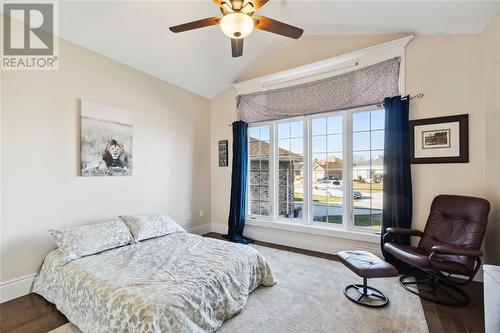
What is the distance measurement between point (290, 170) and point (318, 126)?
87cm

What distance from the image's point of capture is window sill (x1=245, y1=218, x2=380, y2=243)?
3270mm

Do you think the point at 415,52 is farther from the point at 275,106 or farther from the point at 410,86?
the point at 275,106

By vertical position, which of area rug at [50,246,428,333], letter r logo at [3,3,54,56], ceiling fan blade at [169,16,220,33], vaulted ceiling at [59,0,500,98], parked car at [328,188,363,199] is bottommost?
area rug at [50,246,428,333]

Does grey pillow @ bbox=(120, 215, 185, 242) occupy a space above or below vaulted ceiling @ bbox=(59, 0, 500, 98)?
below

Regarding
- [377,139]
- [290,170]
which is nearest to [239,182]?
[290,170]

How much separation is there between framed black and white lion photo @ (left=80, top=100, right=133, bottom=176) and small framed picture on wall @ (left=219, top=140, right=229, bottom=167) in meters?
1.72

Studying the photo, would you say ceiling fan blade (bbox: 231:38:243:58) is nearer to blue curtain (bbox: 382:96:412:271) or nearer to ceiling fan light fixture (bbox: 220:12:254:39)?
ceiling fan light fixture (bbox: 220:12:254:39)

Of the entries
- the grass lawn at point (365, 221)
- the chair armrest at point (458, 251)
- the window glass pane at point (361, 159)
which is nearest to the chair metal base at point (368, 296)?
the chair armrest at point (458, 251)

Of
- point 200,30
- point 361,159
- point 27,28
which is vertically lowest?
point 361,159

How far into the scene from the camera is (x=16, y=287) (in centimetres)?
235

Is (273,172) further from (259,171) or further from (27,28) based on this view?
(27,28)

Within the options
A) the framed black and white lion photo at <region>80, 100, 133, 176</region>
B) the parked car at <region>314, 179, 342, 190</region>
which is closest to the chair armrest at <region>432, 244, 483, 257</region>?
the parked car at <region>314, 179, 342, 190</region>

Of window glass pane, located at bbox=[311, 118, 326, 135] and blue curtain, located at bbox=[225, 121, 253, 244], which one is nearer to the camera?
window glass pane, located at bbox=[311, 118, 326, 135]

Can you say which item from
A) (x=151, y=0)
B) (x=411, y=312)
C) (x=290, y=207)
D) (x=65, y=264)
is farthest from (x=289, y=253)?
(x=151, y=0)
